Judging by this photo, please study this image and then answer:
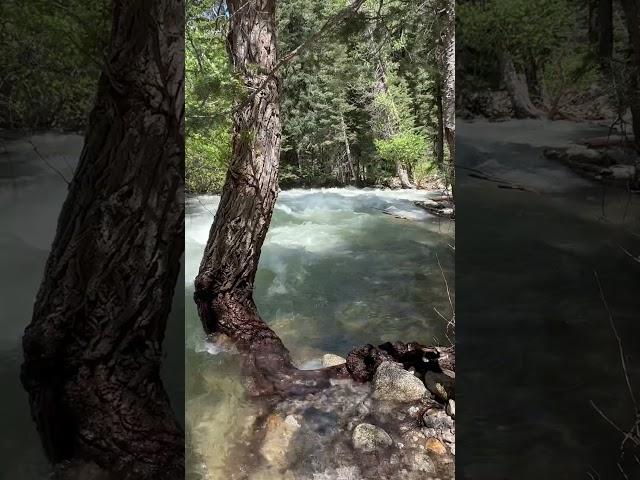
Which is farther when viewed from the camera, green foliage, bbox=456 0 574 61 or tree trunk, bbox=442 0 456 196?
tree trunk, bbox=442 0 456 196

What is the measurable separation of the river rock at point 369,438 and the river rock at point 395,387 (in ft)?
0.45

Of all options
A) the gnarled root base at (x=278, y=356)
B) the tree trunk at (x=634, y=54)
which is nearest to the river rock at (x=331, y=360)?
the gnarled root base at (x=278, y=356)

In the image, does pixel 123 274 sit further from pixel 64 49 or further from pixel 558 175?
pixel 558 175

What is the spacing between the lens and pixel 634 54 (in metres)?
0.81

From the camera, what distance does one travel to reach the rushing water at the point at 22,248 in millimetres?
1001

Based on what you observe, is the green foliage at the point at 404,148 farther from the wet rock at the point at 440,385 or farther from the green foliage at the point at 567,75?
the green foliage at the point at 567,75

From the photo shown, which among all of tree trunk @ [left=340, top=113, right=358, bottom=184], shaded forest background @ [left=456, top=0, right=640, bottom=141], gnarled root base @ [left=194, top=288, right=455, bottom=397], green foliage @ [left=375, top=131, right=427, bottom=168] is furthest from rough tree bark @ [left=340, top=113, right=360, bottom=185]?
shaded forest background @ [left=456, top=0, right=640, bottom=141]

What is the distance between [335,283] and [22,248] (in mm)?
1309

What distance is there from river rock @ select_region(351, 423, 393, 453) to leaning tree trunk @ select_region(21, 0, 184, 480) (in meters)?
0.86

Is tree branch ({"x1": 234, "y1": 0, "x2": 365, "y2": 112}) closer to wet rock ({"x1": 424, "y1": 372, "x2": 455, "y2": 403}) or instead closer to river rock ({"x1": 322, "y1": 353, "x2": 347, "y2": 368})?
river rock ({"x1": 322, "y1": 353, "x2": 347, "y2": 368})

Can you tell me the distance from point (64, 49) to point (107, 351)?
1.99 feet

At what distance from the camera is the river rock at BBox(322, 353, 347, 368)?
2.07 m

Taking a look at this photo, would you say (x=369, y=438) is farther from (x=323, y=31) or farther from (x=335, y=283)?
(x=323, y=31)

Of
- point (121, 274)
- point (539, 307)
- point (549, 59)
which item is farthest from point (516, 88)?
point (121, 274)
